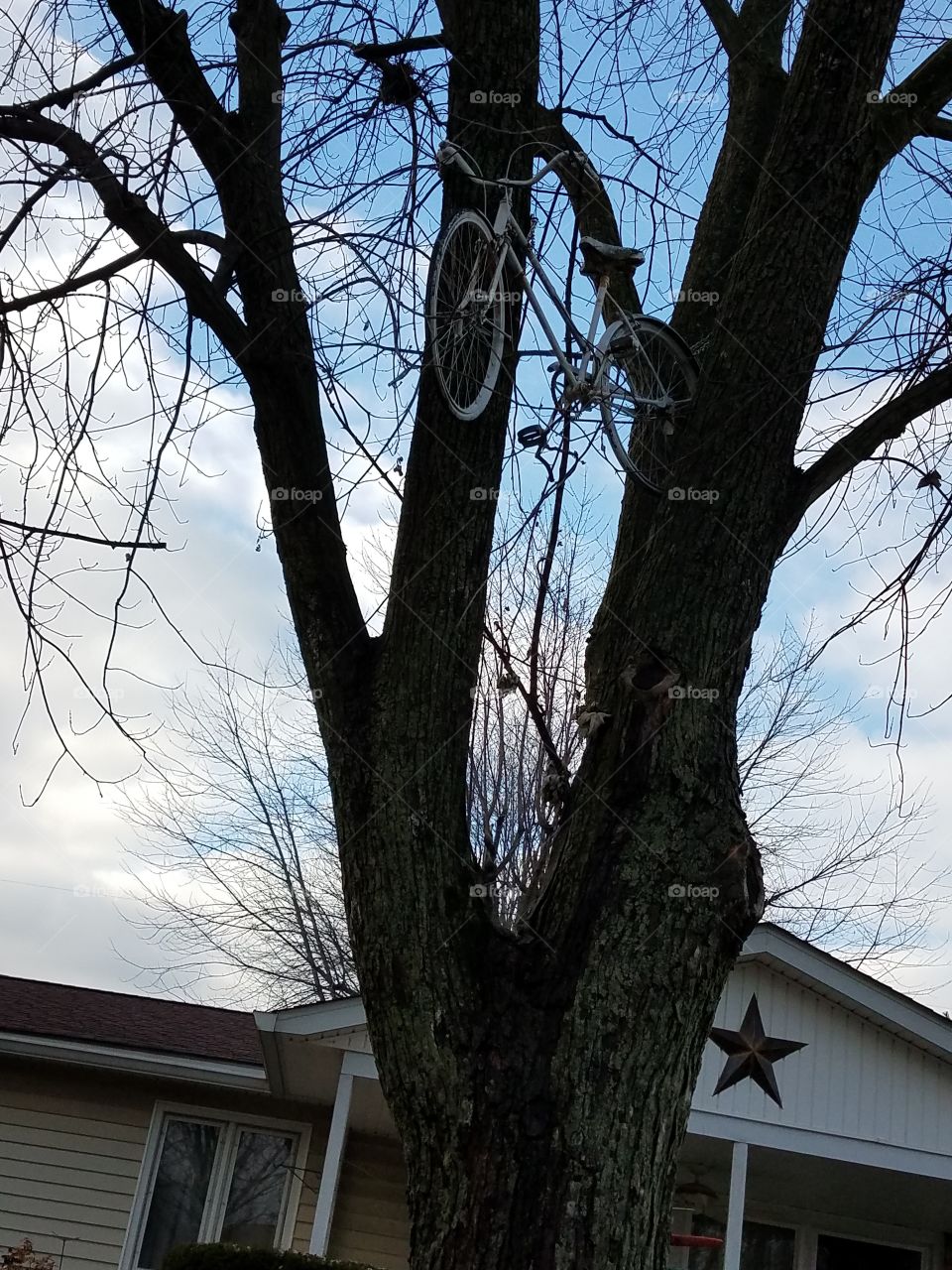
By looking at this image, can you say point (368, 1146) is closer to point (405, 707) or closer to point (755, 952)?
point (755, 952)

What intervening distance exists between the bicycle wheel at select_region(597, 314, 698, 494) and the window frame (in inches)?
343

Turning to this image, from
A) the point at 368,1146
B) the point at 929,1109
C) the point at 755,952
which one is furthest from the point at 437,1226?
the point at 368,1146

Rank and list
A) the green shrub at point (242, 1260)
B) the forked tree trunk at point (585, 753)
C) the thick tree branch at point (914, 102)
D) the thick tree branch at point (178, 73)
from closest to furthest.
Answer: the forked tree trunk at point (585, 753), the thick tree branch at point (178, 73), the thick tree branch at point (914, 102), the green shrub at point (242, 1260)

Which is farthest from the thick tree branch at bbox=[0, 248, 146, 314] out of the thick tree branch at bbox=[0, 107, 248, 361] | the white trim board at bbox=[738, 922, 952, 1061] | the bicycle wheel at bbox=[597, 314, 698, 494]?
the white trim board at bbox=[738, 922, 952, 1061]

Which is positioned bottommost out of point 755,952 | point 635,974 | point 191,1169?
point 191,1169

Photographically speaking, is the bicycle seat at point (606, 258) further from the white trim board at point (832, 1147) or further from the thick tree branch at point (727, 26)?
the white trim board at point (832, 1147)

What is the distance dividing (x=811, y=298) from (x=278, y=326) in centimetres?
145

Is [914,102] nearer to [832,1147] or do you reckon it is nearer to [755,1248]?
[832,1147]

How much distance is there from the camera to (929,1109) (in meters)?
10.0

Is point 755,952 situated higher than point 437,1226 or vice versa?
point 755,952

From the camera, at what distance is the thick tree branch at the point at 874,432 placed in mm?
3459

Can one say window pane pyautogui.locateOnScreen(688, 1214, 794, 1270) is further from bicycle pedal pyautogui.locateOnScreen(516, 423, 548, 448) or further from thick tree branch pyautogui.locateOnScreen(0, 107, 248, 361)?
thick tree branch pyautogui.locateOnScreen(0, 107, 248, 361)

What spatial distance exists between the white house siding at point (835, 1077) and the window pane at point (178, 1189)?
4263 millimetres

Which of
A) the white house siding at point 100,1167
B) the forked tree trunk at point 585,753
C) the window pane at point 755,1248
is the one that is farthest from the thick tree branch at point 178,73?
the window pane at point 755,1248
